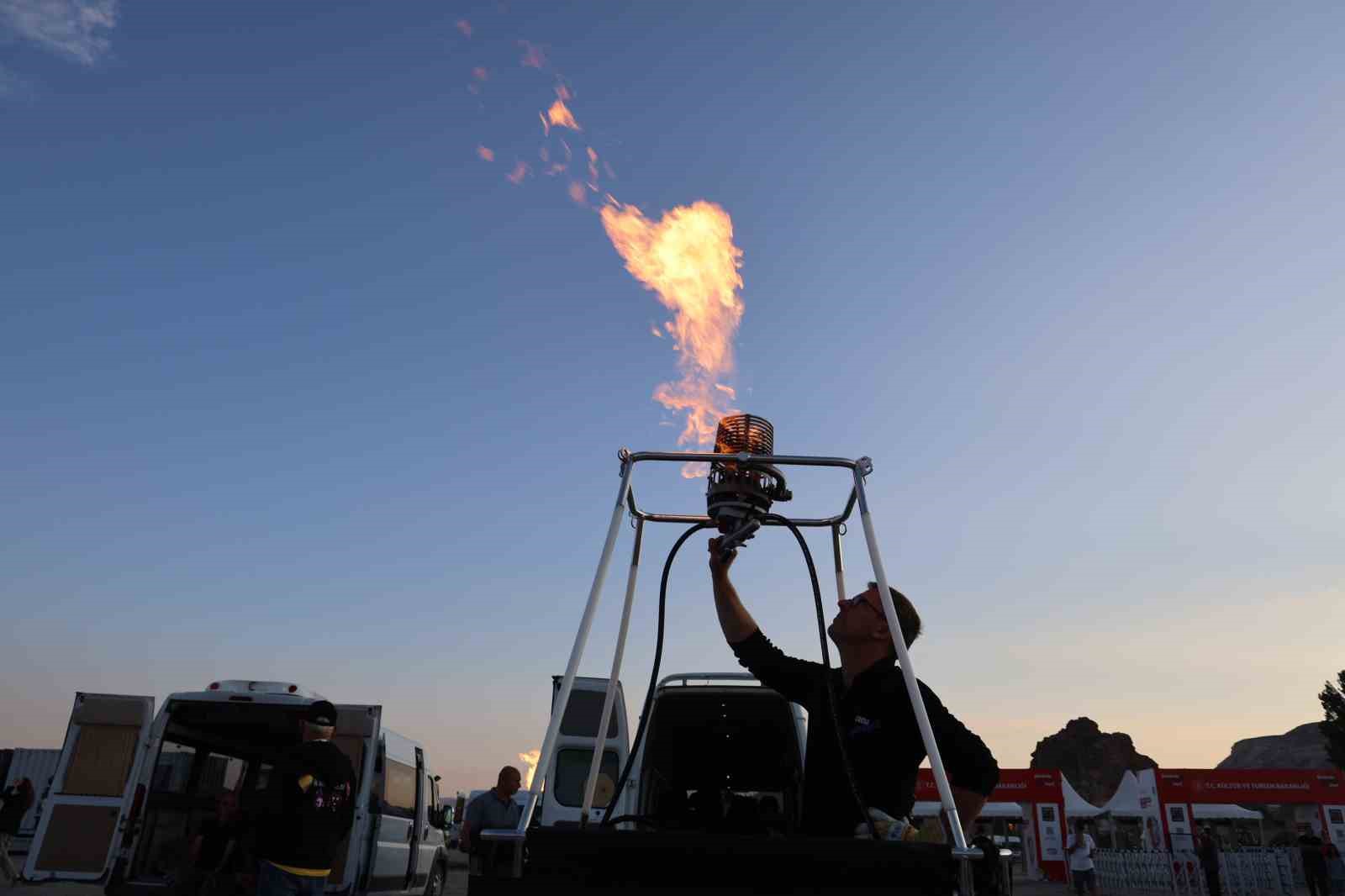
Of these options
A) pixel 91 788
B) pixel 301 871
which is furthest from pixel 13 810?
pixel 301 871

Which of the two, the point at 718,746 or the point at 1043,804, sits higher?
the point at 1043,804

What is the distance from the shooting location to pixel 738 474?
143 inches

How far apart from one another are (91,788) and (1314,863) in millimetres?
25578

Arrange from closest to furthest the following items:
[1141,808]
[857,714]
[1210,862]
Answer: [857,714] < [1210,862] < [1141,808]

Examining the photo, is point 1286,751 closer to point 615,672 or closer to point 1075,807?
point 1075,807

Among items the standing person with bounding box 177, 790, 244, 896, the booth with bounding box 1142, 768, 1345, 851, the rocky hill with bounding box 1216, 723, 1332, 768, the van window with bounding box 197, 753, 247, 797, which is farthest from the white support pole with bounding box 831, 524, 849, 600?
the rocky hill with bounding box 1216, 723, 1332, 768

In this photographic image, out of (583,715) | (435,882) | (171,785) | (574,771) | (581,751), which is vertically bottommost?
(435,882)

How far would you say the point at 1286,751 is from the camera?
585 ft

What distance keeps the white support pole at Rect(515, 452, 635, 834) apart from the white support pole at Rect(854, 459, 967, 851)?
97 cm

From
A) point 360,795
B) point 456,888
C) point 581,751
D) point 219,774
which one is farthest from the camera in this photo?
point 456,888

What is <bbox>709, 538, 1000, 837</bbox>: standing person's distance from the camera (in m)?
3.76

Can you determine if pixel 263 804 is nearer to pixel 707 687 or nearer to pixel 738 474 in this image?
pixel 707 687

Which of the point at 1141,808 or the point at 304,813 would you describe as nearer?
the point at 304,813

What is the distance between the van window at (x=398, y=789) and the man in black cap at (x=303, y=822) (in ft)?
Answer: 20.0
